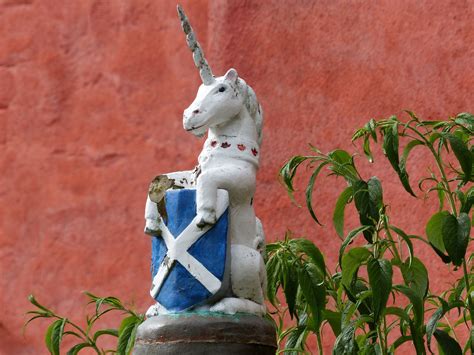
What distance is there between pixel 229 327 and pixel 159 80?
271 centimetres

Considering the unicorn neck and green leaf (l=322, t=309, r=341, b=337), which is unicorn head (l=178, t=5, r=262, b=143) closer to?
the unicorn neck

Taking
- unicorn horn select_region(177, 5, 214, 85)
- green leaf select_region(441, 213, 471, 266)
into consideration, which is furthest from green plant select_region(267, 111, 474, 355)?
unicorn horn select_region(177, 5, 214, 85)

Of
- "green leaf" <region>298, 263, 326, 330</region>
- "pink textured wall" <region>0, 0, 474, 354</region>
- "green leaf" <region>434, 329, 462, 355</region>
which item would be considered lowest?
"green leaf" <region>434, 329, 462, 355</region>

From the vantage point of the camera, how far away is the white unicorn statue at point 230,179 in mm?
2592

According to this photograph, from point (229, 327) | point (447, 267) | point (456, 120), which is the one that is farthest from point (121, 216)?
point (229, 327)

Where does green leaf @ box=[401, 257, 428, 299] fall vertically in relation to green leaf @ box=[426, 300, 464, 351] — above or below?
above

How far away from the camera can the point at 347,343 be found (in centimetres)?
280

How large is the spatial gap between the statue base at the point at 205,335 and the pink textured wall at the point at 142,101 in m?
2.09

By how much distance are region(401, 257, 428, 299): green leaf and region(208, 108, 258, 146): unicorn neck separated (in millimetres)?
472

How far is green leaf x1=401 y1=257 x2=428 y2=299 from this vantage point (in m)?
2.91

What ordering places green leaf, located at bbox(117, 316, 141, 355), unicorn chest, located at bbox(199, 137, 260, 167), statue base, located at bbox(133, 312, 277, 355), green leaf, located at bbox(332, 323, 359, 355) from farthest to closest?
green leaf, located at bbox(117, 316, 141, 355)
green leaf, located at bbox(332, 323, 359, 355)
unicorn chest, located at bbox(199, 137, 260, 167)
statue base, located at bbox(133, 312, 277, 355)

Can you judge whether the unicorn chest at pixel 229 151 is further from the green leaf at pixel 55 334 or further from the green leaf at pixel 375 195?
the green leaf at pixel 55 334

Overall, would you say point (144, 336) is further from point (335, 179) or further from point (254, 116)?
point (335, 179)

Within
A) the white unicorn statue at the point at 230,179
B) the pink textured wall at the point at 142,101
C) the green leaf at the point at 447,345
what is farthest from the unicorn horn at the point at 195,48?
the pink textured wall at the point at 142,101
